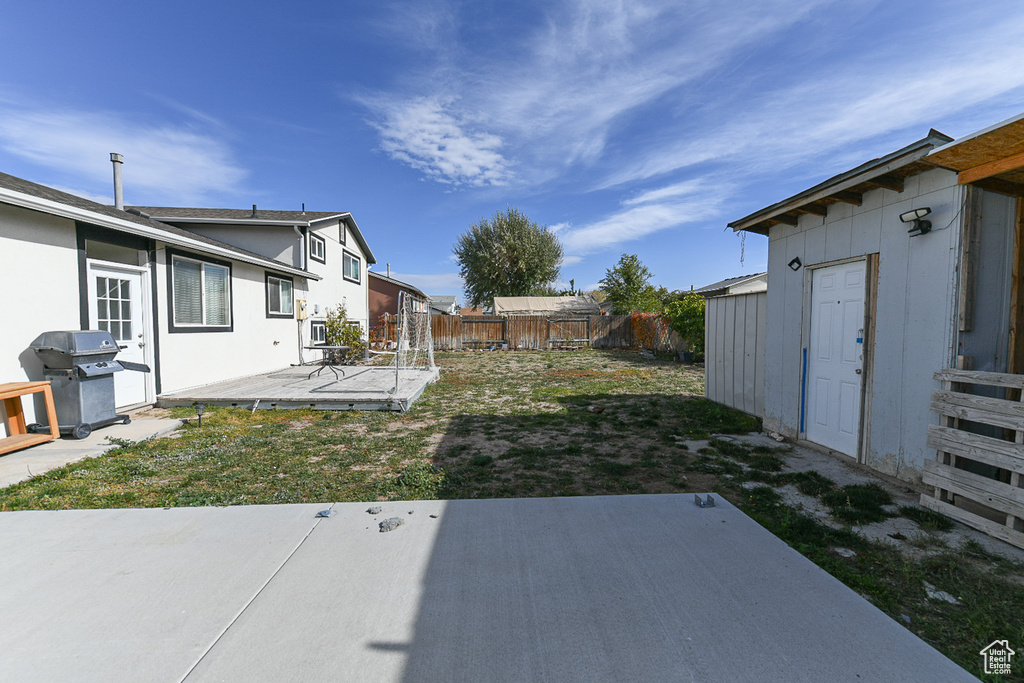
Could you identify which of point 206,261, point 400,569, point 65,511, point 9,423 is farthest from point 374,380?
point 400,569

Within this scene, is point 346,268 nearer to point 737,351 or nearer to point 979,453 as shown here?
point 737,351

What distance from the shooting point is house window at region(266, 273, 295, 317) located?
1070cm

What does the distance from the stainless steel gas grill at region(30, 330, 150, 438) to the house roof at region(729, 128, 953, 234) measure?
850 cm

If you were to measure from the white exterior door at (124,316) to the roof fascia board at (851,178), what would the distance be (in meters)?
9.10

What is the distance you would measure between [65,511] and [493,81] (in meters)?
12.3

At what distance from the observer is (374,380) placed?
9250mm

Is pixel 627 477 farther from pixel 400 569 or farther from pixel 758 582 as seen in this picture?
pixel 400 569

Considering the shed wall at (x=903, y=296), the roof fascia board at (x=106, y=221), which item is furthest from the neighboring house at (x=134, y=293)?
the shed wall at (x=903, y=296)

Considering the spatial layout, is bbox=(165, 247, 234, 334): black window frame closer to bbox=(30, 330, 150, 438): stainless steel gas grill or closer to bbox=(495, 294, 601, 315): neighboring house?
bbox=(30, 330, 150, 438): stainless steel gas grill

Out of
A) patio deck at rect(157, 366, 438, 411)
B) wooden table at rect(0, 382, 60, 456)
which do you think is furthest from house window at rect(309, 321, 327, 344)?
wooden table at rect(0, 382, 60, 456)

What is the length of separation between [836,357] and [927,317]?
3.59 ft

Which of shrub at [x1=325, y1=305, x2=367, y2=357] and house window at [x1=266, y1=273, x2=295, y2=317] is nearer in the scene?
house window at [x1=266, y1=273, x2=295, y2=317]

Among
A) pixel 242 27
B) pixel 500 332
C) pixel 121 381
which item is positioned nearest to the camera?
pixel 121 381

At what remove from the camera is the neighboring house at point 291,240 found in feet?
39.4
